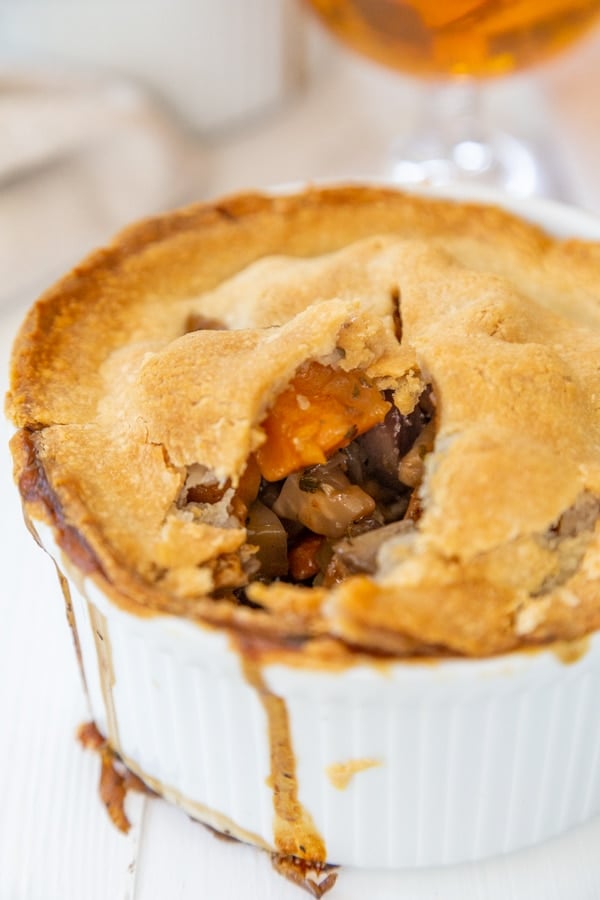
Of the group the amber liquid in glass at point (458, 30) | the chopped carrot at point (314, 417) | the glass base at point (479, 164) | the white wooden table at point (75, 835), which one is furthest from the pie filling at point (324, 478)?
the glass base at point (479, 164)

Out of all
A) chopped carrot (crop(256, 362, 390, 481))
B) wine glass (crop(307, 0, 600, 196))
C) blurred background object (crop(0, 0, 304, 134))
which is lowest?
chopped carrot (crop(256, 362, 390, 481))

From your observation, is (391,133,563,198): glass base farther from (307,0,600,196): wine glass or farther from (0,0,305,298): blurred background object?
(0,0,305,298): blurred background object

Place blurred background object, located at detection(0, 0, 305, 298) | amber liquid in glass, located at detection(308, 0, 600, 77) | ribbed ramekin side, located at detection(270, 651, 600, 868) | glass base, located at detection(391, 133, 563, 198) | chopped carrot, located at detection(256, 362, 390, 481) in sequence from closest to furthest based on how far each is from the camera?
ribbed ramekin side, located at detection(270, 651, 600, 868) < chopped carrot, located at detection(256, 362, 390, 481) < amber liquid in glass, located at detection(308, 0, 600, 77) < blurred background object, located at detection(0, 0, 305, 298) < glass base, located at detection(391, 133, 563, 198)

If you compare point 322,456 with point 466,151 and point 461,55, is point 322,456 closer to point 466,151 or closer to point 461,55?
point 461,55

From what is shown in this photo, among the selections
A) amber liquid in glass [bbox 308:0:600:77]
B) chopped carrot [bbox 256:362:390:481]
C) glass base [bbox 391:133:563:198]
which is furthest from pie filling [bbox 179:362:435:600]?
glass base [bbox 391:133:563:198]

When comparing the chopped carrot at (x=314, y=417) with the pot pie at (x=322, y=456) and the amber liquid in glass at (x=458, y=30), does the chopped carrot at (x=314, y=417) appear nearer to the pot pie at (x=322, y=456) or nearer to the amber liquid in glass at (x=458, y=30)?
the pot pie at (x=322, y=456)

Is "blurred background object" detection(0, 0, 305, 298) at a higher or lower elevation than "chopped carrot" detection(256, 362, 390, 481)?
higher

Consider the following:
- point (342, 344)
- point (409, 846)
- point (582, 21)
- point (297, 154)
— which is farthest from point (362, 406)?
point (297, 154)
